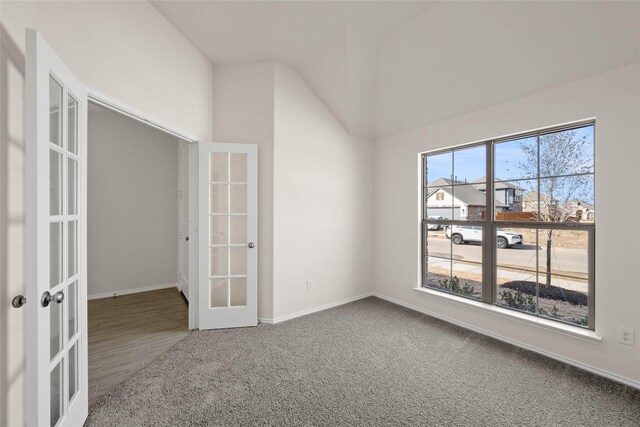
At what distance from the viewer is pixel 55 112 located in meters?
1.37

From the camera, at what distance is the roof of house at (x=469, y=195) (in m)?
3.07

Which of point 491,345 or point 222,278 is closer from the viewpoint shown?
point 491,345

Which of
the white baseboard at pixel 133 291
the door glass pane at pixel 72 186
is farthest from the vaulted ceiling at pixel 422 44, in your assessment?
the white baseboard at pixel 133 291

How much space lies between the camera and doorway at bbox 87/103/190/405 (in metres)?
4.02

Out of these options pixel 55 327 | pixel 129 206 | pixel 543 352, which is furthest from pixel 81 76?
pixel 543 352

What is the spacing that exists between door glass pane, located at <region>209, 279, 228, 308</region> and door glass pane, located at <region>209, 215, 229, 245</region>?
0.44 metres

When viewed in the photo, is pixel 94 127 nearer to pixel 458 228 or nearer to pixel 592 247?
pixel 458 228

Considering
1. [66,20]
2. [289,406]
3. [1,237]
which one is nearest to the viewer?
[1,237]

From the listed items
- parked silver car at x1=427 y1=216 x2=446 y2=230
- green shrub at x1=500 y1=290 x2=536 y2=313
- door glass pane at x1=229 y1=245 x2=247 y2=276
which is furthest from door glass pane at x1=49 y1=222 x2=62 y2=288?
green shrub at x1=500 y1=290 x2=536 y2=313

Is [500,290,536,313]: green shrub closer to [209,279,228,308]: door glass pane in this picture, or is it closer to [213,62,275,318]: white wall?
[213,62,275,318]: white wall

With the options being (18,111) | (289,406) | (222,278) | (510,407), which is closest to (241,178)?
(222,278)

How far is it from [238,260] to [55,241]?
1.84m

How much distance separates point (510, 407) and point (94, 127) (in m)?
5.95

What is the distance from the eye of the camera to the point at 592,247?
2.30m
